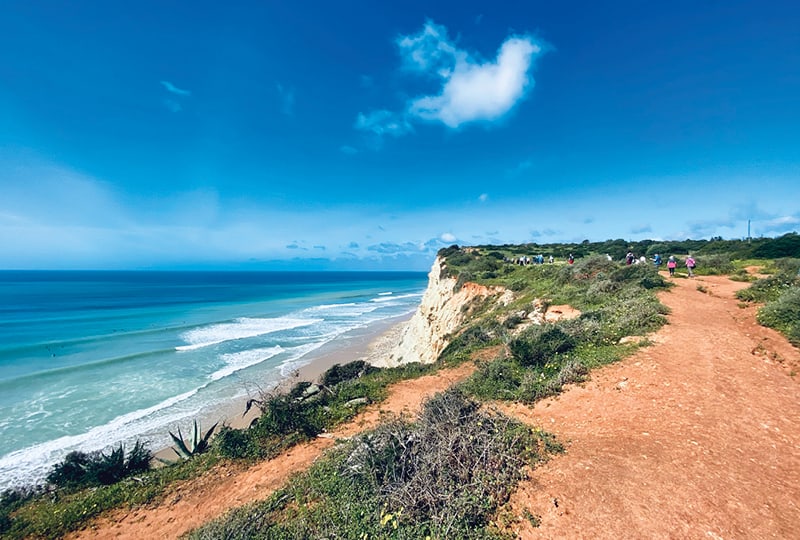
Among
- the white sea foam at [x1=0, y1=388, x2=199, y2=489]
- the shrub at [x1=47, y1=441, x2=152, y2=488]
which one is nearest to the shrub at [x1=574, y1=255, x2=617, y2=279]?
the shrub at [x1=47, y1=441, x2=152, y2=488]

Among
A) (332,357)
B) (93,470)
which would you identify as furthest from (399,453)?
(332,357)

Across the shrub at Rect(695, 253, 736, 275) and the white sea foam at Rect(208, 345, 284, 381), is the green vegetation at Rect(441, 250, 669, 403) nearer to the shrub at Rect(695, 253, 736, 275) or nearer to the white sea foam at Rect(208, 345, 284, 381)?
the shrub at Rect(695, 253, 736, 275)

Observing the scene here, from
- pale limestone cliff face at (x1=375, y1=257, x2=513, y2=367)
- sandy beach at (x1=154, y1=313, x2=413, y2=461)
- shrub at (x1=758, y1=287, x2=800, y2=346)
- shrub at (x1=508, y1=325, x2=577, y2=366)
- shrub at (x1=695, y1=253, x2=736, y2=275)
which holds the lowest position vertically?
sandy beach at (x1=154, y1=313, x2=413, y2=461)

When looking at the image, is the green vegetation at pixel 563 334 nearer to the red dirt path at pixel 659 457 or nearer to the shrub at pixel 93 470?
the red dirt path at pixel 659 457

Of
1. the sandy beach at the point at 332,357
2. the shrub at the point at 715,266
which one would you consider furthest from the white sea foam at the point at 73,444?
the shrub at the point at 715,266

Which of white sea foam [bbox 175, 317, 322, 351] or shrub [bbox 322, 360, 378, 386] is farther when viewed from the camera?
white sea foam [bbox 175, 317, 322, 351]

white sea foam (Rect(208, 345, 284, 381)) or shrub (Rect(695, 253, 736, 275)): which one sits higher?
shrub (Rect(695, 253, 736, 275))

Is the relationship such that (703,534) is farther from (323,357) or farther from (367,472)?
(323,357)
